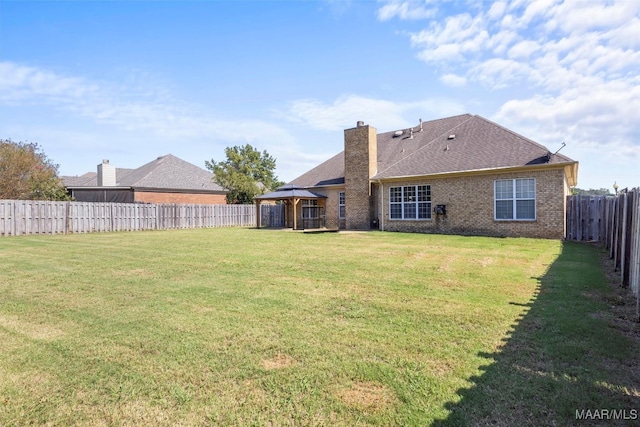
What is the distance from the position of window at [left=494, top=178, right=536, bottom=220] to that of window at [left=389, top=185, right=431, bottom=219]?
3.24 meters

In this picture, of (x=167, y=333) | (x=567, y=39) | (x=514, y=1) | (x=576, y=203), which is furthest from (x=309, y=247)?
(x=576, y=203)

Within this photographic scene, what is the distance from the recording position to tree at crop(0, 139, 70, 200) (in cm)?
2548

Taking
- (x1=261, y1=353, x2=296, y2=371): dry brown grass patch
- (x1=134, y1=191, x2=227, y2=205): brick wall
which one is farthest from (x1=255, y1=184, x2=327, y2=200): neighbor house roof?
(x1=261, y1=353, x2=296, y2=371): dry brown grass patch

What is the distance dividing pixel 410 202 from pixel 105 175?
26570 mm

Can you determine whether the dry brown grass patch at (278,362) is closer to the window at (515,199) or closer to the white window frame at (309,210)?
the window at (515,199)

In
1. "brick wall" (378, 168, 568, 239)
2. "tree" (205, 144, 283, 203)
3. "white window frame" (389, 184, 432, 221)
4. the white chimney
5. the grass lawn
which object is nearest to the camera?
the grass lawn

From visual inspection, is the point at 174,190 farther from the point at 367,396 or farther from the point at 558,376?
the point at 558,376

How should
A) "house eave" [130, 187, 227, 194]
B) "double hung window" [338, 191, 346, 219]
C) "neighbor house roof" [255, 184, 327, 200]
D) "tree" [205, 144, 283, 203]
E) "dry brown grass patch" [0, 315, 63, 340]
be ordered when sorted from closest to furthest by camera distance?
"dry brown grass patch" [0, 315, 63, 340] → "neighbor house roof" [255, 184, 327, 200] → "double hung window" [338, 191, 346, 219] → "house eave" [130, 187, 227, 194] → "tree" [205, 144, 283, 203]

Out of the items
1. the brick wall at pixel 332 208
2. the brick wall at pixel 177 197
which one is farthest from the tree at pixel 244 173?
the brick wall at pixel 332 208

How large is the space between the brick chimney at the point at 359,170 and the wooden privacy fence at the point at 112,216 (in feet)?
25.7

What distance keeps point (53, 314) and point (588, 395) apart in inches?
240

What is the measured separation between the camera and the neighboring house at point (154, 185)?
3036 centimetres

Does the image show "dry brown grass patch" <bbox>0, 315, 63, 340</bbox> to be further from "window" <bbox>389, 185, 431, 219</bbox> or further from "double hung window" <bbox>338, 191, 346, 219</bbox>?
"double hung window" <bbox>338, 191, 346, 219</bbox>

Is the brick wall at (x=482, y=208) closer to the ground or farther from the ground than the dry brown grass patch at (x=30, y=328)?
farther from the ground
